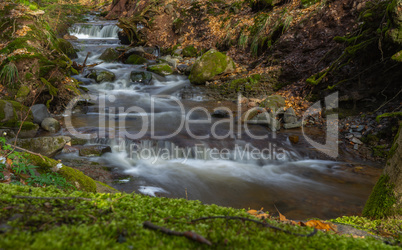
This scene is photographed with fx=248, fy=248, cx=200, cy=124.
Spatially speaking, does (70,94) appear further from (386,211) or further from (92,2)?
(92,2)

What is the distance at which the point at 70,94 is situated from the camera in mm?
9836

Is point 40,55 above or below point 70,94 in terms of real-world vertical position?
above

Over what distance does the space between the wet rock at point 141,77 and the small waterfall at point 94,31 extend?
32.0 feet

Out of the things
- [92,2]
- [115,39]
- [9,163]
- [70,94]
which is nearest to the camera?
[9,163]

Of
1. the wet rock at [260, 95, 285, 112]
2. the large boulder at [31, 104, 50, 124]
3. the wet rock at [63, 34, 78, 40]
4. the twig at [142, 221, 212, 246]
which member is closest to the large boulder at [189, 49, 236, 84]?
the wet rock at [260, 95, 285, 112]

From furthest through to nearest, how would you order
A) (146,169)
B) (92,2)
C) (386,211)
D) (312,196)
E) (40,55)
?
(92,2) < (40,55) < (146,169) < (312,196) < (386,211)

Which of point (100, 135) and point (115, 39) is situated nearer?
point (100, 135)

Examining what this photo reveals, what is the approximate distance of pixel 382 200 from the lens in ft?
9.10

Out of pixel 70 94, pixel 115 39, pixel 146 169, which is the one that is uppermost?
pixel 115 39

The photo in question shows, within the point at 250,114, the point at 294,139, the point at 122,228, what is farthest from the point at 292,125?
the point at 122,228

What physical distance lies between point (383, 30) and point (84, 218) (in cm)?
891

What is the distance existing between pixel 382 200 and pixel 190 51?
49.2ft

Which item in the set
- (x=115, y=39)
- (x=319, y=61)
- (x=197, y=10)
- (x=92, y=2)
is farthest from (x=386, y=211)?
(x=92, y=2)

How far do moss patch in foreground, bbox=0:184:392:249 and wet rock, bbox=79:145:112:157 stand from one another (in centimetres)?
502
